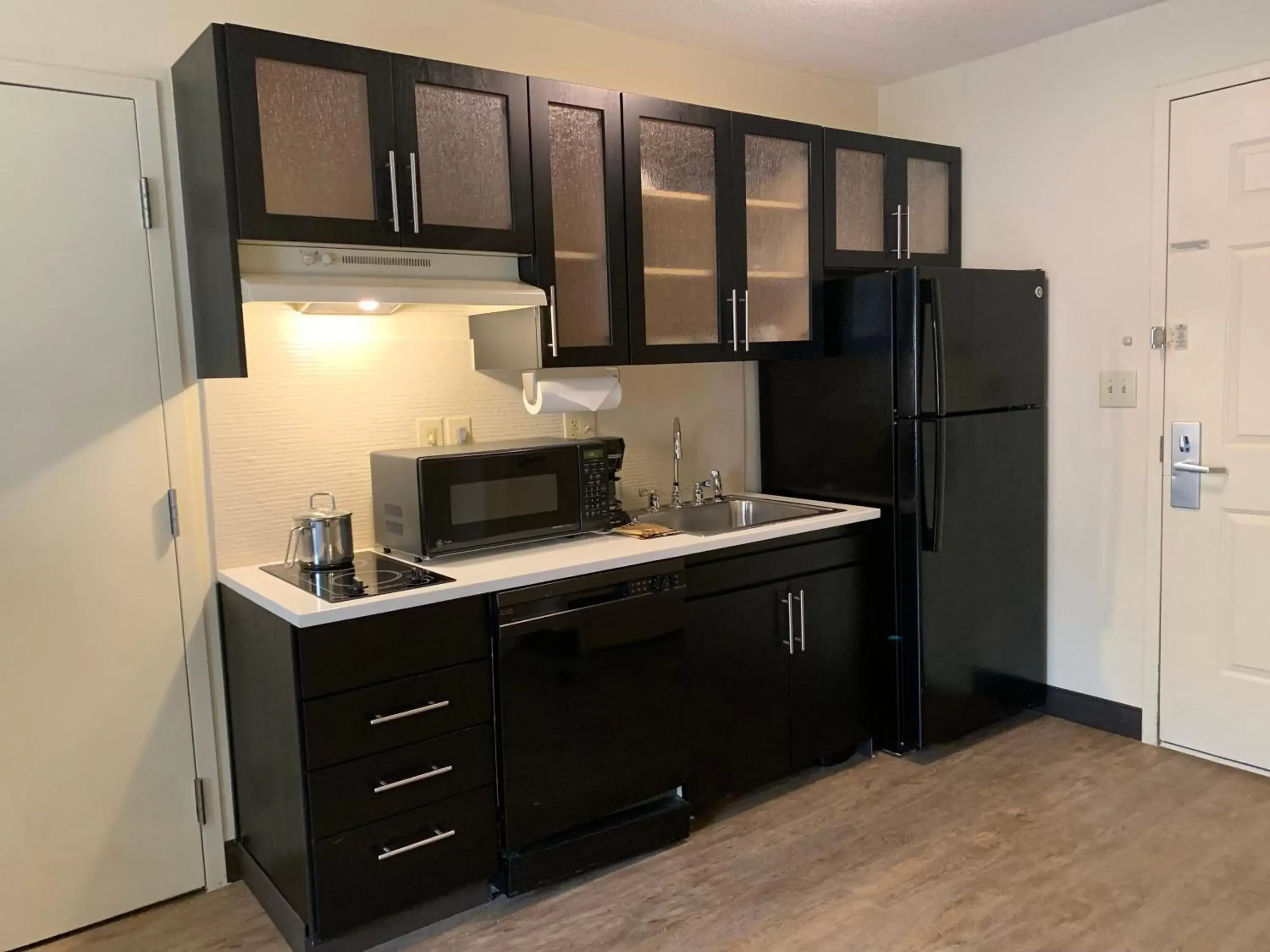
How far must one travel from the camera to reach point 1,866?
7.58 ft

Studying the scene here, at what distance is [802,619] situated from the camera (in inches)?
119

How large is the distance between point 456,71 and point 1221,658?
296 cm

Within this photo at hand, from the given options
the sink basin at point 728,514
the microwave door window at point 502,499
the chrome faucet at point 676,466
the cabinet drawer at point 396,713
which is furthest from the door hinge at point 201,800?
the chrome faucet at point 676,466

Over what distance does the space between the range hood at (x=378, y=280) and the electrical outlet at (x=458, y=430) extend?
374 millimetres

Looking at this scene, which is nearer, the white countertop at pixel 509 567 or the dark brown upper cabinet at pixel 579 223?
the white countertop at pixel 509 567

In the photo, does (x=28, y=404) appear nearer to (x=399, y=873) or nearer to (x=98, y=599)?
(x=98, y=599)

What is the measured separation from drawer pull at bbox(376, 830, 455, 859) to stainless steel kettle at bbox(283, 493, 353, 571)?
712 millimetres

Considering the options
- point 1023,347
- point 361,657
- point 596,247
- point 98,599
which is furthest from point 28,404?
point 1023,347

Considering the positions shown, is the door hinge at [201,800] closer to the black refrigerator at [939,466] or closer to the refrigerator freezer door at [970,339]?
the black refrigerator at [939,466]

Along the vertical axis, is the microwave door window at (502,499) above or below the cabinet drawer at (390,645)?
above

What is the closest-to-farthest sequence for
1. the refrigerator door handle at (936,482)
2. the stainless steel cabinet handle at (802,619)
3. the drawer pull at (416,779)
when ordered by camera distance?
the drawer pull at (416,779) < the stainless steel cabinet handle at (802,619) < the refrigerator door handle at (936,482)

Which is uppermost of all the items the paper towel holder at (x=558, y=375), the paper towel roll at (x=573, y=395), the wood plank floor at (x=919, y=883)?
the paper towel holder at (x=558, y=375)

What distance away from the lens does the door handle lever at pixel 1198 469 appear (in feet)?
10.0

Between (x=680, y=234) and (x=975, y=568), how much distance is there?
1529mm
